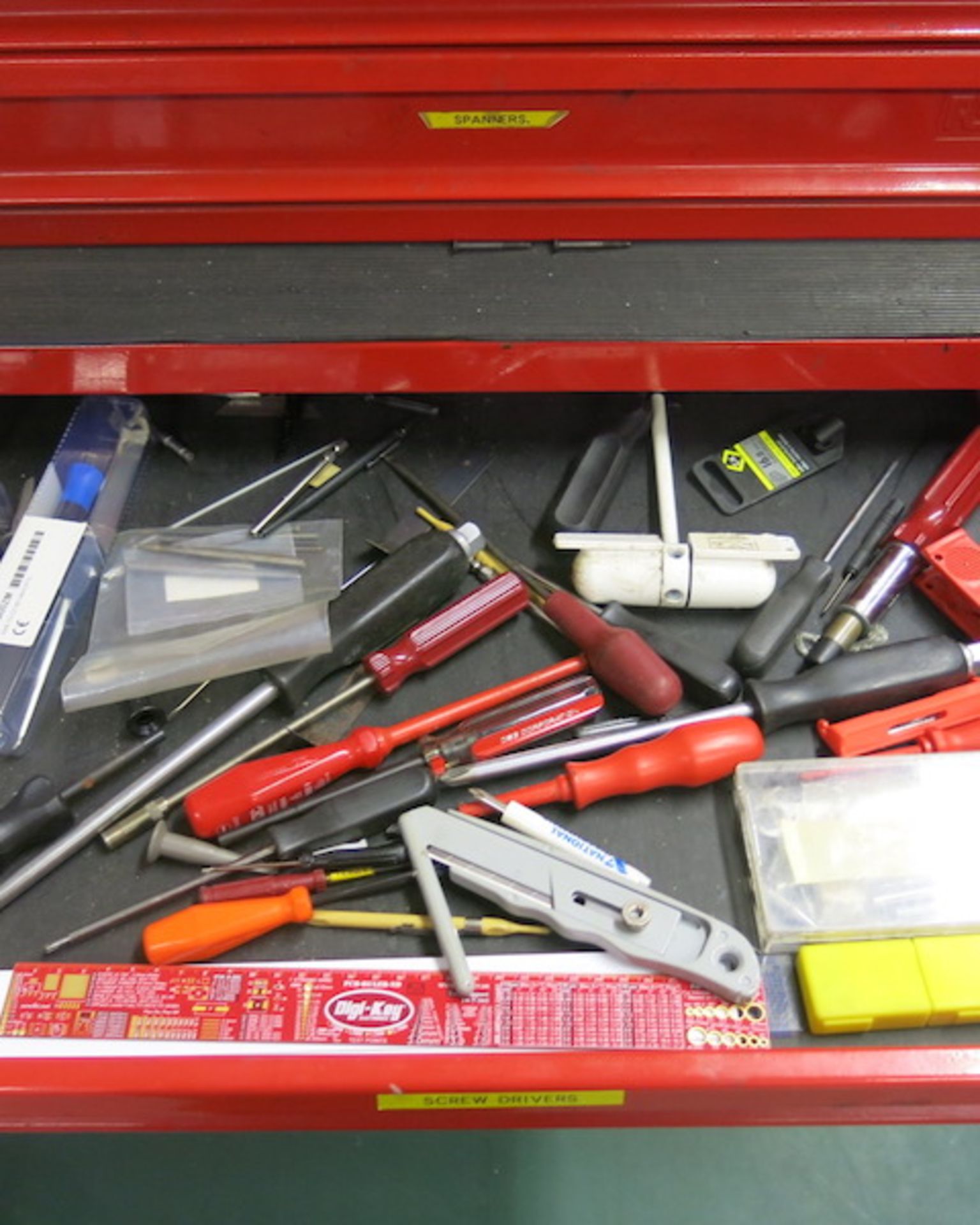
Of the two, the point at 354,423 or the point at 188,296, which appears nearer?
the point at 188,296

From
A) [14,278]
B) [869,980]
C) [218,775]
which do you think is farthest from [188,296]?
[869,980]

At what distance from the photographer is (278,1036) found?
805 mm

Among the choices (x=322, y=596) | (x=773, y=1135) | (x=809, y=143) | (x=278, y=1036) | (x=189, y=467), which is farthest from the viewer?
(x=773, y=1135)

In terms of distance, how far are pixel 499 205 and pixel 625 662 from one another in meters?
0.36

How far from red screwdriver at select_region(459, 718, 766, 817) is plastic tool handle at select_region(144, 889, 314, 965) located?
0.49 feet

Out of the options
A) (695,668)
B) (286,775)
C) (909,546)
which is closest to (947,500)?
(909,546)

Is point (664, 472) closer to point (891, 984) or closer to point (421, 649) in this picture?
point (421, 649)

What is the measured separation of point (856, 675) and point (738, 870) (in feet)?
0.59

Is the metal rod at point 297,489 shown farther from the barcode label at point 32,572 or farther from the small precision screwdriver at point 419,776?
the small precision screwdriver at point 419,776

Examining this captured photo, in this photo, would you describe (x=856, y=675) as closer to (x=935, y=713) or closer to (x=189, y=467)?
(x=935, y=713)

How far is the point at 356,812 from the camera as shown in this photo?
0.90m

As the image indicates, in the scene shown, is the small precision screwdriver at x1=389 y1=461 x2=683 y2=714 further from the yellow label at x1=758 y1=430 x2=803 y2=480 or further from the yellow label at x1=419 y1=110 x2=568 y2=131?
the yellow label at x1=419 y1=110 x2=568 y2=131

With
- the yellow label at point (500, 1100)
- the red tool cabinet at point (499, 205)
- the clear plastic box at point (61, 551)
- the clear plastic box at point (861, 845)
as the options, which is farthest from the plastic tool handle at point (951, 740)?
the clear plastic box at point (61, 551)

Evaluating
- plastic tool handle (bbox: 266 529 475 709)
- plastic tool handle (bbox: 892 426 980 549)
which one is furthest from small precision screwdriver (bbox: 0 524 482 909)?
plastic tool handle (bbox: 892 426 980 549)
